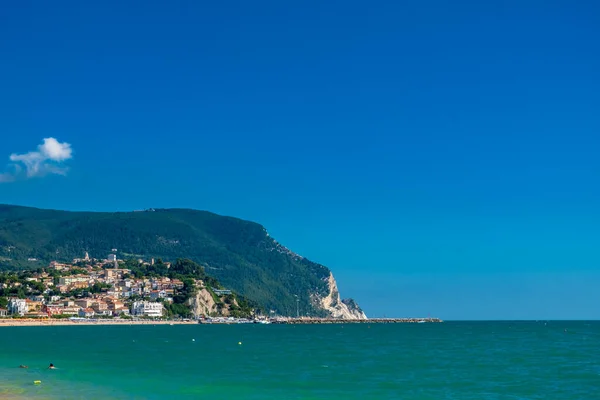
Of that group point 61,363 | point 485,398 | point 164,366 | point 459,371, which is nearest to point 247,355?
point 164,366

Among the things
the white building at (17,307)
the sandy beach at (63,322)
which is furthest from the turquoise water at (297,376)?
the white building at (17,307)

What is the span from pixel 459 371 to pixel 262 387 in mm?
17756

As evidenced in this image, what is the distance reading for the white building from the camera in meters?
182

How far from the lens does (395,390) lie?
40781 mm

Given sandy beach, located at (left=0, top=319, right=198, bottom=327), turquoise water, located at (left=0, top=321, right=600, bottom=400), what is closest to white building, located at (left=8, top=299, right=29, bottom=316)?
sandy beach, located at (left=0, top=319, right=198, bottom=327)

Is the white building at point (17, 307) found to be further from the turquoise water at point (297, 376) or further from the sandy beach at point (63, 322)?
the turquoise water at point (297, 376)

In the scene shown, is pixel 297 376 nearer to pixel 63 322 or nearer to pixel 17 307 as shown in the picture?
pixel 63 322

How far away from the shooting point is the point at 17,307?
598ft

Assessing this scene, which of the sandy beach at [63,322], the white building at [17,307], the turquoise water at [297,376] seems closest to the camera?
the turquoise water at [297,376]

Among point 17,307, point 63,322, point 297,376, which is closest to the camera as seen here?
point 297,376

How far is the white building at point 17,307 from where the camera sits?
18162cm

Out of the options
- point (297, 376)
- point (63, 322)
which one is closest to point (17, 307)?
point (63, 322)

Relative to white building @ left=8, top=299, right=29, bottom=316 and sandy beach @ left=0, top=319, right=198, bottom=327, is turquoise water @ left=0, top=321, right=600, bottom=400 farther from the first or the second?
white building @ left=8, top=299, right=29, bottom=316

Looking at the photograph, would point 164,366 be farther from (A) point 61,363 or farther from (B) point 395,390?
(B) point 395,390
